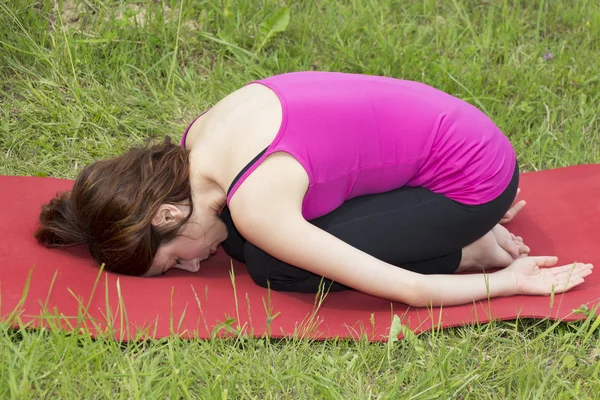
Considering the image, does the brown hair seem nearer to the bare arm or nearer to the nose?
the nose

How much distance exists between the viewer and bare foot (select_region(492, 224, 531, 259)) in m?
2.82

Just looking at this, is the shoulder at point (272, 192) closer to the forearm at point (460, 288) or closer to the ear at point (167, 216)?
the ear at point (167, 216)

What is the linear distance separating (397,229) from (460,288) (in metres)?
0.27

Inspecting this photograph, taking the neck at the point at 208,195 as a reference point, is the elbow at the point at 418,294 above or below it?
below

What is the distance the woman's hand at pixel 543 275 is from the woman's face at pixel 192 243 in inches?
36.3

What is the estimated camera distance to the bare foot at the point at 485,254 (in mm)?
2744

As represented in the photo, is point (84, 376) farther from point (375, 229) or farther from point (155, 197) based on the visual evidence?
point (375, 229)

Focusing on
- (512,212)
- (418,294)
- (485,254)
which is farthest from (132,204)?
(512,212)

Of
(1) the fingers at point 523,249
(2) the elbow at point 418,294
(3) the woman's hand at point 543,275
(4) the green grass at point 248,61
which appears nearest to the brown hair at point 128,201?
(2) the elbow at point 418,294

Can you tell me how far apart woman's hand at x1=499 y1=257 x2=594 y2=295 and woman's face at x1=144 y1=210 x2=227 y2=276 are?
3.03 ft

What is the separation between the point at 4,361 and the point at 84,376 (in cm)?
21

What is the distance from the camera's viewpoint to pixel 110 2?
3926mm

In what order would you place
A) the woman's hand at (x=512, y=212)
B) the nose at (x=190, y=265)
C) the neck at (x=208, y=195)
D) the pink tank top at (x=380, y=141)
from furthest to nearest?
the woman's hand at (x=512, y=212), the nose at (x=190, y=265), the neck at (x=208, y=195), the pink tank top at (x=380, y=141)

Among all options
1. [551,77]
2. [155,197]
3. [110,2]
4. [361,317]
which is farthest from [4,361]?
[551,77]
